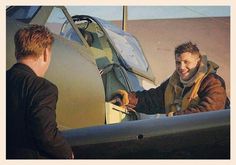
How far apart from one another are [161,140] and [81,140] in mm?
463

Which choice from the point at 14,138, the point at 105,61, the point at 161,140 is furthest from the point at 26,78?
the point at 105,61

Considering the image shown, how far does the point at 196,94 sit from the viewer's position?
10.6ft

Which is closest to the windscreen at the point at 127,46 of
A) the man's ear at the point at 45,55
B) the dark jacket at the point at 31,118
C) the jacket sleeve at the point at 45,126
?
the man's ear at the point at 45,55

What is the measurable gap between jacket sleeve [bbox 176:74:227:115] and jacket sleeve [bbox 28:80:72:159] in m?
1.24

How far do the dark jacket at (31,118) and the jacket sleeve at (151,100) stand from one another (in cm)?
170

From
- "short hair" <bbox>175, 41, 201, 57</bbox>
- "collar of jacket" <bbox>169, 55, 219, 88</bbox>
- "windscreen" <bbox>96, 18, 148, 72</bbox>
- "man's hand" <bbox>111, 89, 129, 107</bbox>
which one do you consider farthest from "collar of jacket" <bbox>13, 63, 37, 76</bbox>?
"windscreen" <bbox>96, 18, 148, 72</bbox>

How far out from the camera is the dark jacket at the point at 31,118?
6.97 feet

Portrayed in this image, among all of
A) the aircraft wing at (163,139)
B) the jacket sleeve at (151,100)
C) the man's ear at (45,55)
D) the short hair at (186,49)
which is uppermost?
the short hair at (186,49)

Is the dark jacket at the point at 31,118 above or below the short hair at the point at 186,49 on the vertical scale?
below

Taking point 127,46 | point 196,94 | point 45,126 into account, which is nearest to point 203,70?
point 196,94

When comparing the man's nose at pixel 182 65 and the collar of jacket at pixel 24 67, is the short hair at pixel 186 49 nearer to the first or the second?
the man's nose at pixel 182 65

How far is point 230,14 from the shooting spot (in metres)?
3.01

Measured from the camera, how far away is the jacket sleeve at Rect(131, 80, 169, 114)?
151 inches

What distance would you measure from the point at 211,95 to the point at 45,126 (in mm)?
1449
